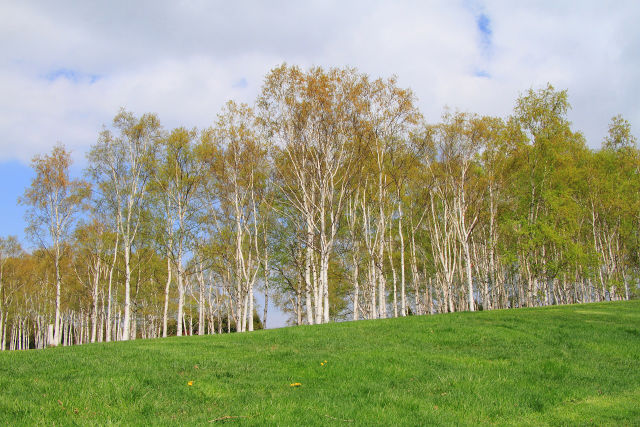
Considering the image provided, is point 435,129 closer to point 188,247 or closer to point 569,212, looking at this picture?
point 569,212

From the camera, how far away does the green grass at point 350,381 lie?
6133mm

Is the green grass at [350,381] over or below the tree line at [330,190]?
below

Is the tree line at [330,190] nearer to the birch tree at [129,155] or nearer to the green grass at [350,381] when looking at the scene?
the birch tree at [129,155]

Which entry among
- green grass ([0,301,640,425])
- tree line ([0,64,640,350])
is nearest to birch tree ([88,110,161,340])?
tree line ([0,64,640,350])

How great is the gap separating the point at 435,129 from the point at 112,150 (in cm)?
2304

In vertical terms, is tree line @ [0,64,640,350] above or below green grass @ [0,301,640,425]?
above

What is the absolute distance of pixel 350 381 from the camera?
8102mm

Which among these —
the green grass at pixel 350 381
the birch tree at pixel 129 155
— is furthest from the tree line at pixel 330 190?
the green grass at pixel 350 381

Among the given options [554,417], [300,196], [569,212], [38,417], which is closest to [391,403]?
[554,417]

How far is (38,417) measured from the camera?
554 cm

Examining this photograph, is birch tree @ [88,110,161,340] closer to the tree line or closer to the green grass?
the tree line

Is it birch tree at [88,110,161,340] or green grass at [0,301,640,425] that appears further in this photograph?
birch tree at [88,110,161,340]

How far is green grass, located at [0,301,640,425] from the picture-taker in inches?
241

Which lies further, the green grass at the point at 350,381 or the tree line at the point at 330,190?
the tree line at the point at 330,190
